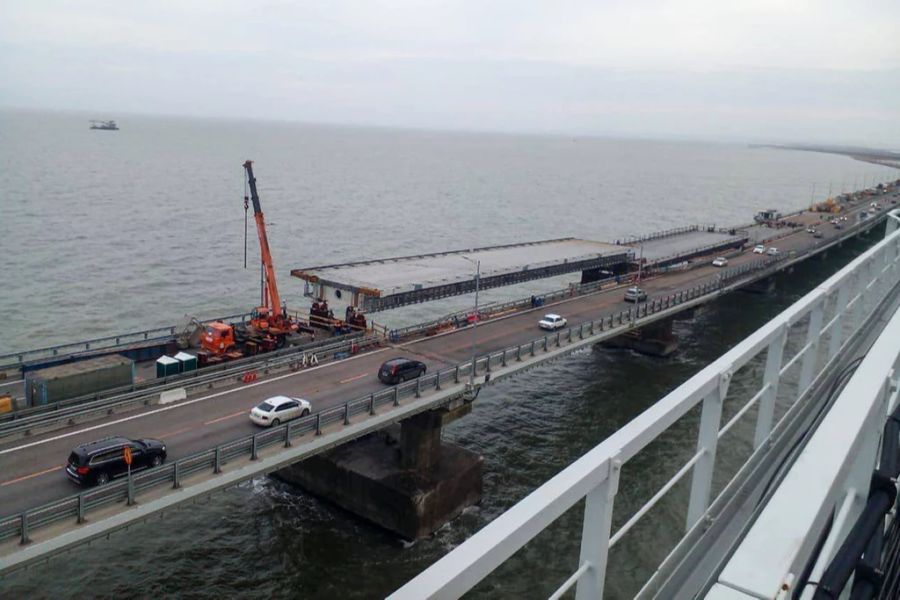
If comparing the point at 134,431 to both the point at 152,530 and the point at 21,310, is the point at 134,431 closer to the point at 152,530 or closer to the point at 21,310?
the point at 152,530

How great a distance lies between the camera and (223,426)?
1011 inches

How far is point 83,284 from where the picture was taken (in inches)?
2493

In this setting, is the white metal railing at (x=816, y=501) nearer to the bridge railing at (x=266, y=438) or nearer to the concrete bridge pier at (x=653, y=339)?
the bridge railing at (x=266, y=438)

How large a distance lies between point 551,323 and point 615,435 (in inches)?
1506

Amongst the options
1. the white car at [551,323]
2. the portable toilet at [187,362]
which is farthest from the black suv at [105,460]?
the white car at [551,323]

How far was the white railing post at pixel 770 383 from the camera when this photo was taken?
6.94 meters

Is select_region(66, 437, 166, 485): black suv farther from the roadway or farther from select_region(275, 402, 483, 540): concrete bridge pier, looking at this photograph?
select_region(275, 402, 483, 540): concrete bridge pier

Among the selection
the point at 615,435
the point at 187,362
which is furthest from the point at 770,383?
the point at 187,362

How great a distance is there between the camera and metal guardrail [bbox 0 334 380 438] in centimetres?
2506

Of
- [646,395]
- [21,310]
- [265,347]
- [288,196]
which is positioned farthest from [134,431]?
[288,196]

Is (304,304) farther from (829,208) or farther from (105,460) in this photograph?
(829,208)

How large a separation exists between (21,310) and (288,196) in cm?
8209

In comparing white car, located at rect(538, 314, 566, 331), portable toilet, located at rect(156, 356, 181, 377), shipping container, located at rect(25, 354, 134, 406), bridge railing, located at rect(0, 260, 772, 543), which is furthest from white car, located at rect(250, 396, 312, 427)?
white car, located at rect(538, 314, 566, 331)

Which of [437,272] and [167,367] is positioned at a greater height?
[437,272]
